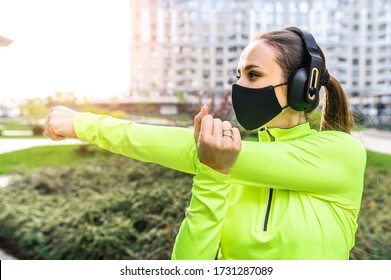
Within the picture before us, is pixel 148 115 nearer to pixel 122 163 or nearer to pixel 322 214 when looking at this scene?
pixel 122 163

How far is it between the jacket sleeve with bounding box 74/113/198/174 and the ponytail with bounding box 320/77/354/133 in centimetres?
33

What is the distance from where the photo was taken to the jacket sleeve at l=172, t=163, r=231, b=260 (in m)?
0.70

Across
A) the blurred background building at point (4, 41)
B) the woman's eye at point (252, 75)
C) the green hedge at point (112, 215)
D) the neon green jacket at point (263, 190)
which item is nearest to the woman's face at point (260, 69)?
the woman's eye at point (252, 75)

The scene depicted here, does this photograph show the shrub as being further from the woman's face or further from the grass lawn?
the woman's face

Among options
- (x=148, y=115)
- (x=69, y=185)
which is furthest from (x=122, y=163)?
(x=148, y=115)

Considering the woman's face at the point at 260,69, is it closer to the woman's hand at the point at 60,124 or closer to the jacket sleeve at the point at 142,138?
the jacket sleeve at the point at 142,138

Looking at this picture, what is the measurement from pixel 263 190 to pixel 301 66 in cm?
23

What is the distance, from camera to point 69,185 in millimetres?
4148

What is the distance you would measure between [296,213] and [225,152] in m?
0.18

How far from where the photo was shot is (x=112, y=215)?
3209 mm

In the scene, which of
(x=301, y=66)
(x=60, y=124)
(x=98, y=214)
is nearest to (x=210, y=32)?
(x=98, y=214)

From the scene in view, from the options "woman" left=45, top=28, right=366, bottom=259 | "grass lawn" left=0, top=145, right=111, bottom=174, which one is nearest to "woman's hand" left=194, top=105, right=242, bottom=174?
"woman" left=45, top=28, right=366, bottom=259
